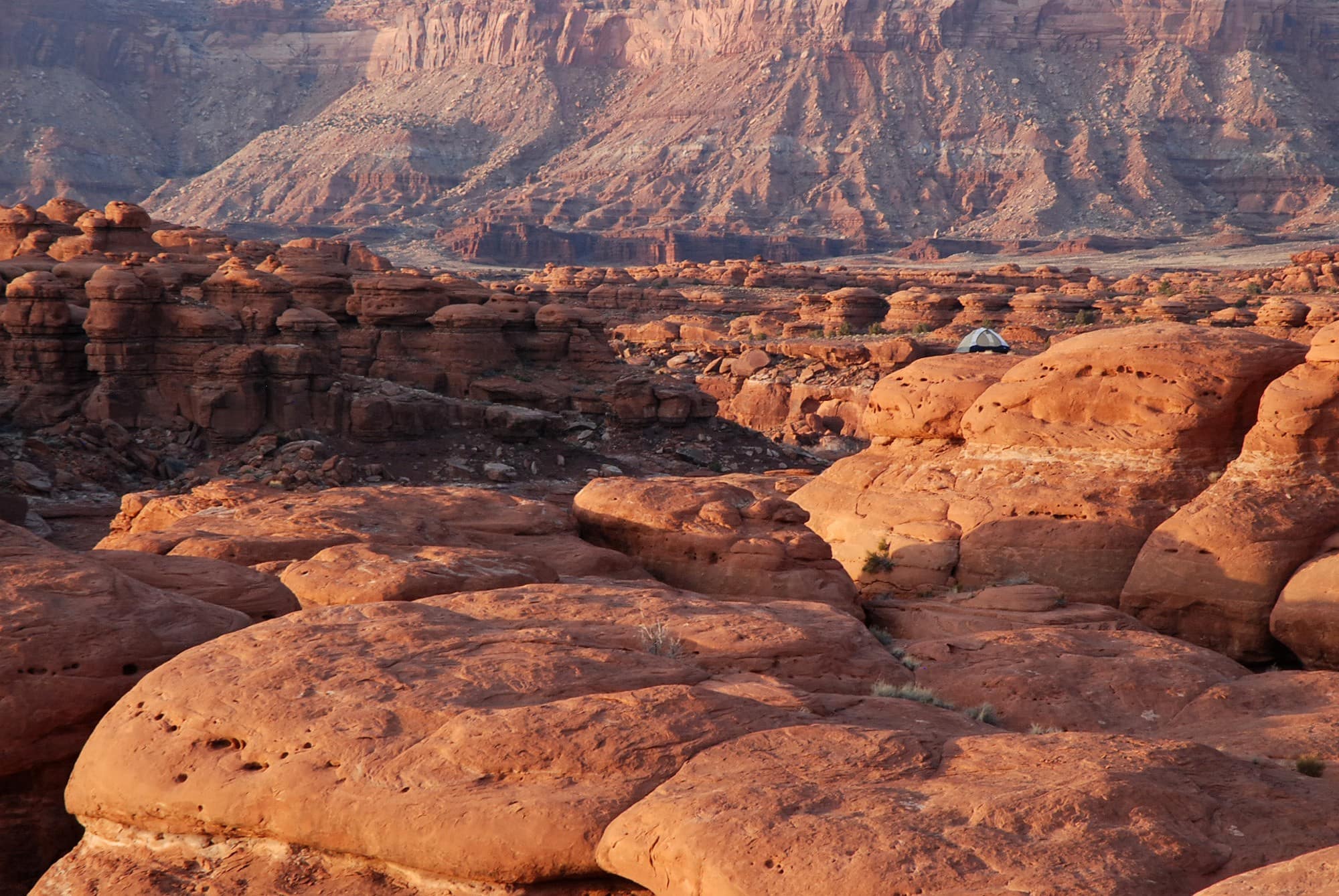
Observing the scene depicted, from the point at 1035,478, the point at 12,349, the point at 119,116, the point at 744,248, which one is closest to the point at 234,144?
the point at 119,116

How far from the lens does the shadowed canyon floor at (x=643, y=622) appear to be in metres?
6.07

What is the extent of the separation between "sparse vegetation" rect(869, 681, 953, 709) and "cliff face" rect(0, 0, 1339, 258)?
108111 mm

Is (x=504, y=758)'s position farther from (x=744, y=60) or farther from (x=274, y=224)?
(x=744, y=60)

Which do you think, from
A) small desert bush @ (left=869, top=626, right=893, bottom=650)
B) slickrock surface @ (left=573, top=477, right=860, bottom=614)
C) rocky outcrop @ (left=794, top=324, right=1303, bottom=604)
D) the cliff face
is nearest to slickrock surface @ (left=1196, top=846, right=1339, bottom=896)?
small desert bush @ (left=869, top=626, right=893, bottom=650)

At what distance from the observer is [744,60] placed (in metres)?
140

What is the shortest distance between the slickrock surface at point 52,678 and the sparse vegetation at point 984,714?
208 inches

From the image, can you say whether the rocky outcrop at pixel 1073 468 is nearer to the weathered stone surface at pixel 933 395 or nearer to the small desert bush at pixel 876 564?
the small desert bush at pixel 876 564

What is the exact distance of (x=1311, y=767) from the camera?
8.09m

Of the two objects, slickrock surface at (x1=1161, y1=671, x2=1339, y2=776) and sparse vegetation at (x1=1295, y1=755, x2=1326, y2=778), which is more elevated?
sparse vegetation at (x1=1295, y1=755, x2=1326, y2=778)

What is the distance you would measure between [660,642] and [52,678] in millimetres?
3798

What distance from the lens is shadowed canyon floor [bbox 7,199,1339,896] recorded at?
6.07 metres

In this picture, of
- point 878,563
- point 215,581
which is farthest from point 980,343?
point 215,581

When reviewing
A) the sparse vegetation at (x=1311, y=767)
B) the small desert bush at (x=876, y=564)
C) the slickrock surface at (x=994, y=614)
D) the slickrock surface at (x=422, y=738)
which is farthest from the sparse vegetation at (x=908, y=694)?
the small desert bush at (x=876, y=564)

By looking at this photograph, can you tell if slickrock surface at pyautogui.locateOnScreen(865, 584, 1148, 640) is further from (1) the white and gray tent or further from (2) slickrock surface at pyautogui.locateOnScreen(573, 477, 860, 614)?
(1) the white and gray tent
